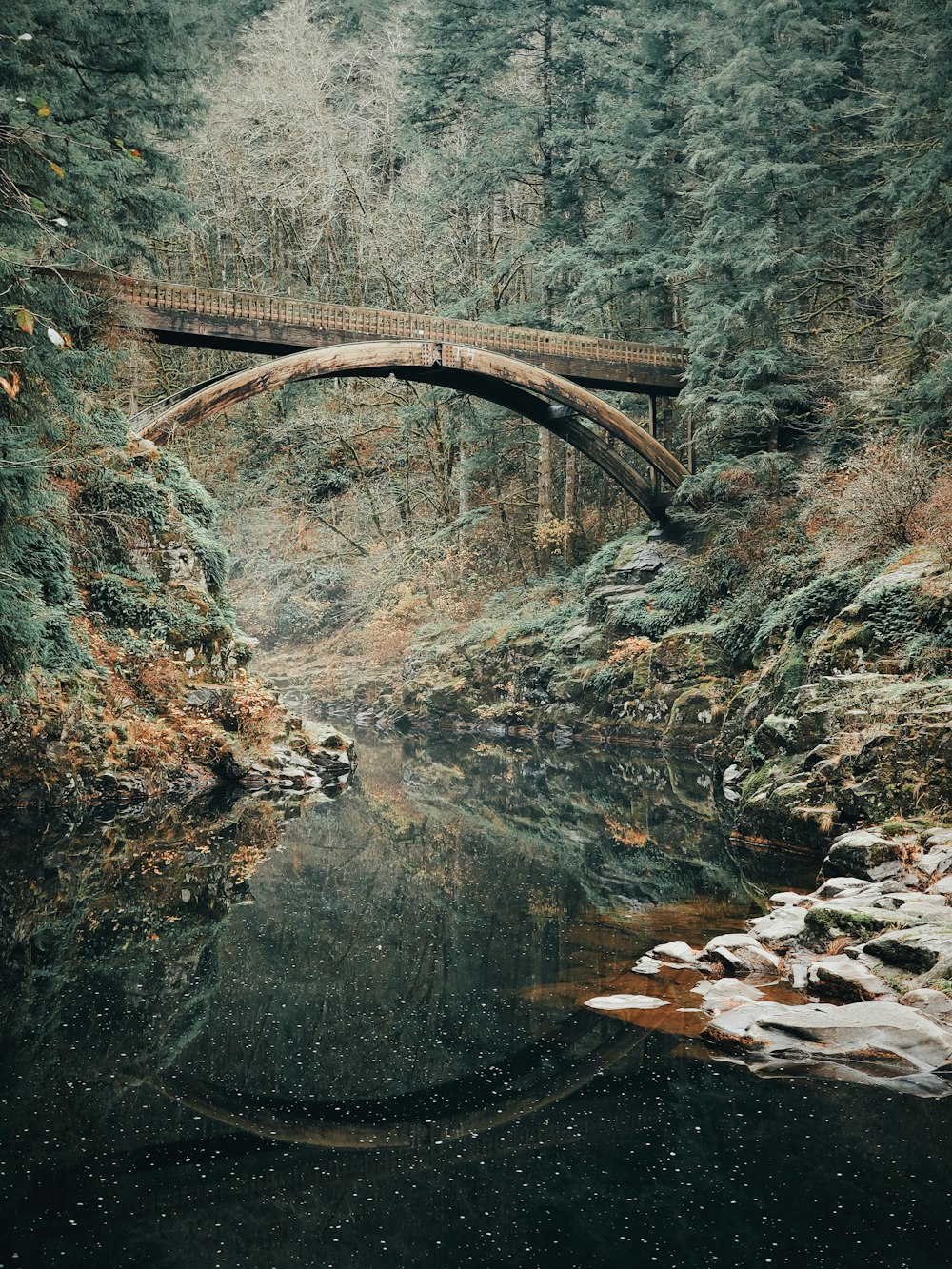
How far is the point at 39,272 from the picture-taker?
9719 mm

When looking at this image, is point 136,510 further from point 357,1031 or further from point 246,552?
point 246,552

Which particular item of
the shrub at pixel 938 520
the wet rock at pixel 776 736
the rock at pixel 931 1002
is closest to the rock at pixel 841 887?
the rock at pixel 931 1002

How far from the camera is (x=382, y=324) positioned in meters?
17.6

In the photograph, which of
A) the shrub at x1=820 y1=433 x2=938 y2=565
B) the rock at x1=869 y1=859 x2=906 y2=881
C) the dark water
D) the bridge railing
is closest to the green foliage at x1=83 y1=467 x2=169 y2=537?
the bridge railing

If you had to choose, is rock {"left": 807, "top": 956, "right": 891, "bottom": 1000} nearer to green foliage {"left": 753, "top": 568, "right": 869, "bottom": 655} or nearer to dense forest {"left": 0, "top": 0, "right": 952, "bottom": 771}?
dense forest {"left": 0, "top": 0, "right": 952, "bottom": 771}

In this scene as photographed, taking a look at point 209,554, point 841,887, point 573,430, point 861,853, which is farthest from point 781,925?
point 573,430

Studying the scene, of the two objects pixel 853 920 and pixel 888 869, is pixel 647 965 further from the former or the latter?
pixel 888 869

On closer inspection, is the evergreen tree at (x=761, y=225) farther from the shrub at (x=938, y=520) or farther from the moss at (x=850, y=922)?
the moss at (x=850, y=922)

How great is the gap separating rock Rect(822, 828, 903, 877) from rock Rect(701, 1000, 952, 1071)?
2.40 metres

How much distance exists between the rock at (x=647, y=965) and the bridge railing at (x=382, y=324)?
11.7 meters

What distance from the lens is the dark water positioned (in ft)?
12.0

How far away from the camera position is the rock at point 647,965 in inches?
252

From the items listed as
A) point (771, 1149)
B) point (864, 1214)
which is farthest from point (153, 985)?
point (864, 1214)

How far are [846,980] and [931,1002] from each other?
19.1 inches
